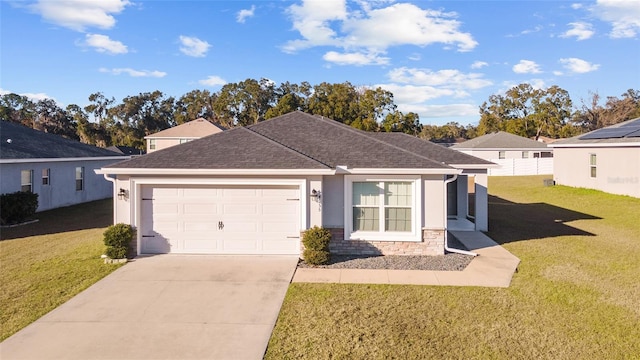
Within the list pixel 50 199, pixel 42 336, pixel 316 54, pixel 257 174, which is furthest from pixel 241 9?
pixel 316 54

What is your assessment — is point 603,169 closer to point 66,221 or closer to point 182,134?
point 66,221

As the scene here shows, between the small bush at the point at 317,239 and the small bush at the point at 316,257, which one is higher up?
the small bush at the point at 317,239

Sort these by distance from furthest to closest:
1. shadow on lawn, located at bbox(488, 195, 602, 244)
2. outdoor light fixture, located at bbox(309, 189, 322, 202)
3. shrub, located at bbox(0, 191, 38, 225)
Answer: shrub, located at bbox(0, 191, 38, 225), shadow on lawn, located at bbox(488, 195, 602, 244), outdoor light fixture, located at bbox(309, 189, 322, 202)

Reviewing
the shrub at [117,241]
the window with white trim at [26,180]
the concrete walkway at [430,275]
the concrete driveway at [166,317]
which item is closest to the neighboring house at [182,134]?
the window with white trim at [26,180]

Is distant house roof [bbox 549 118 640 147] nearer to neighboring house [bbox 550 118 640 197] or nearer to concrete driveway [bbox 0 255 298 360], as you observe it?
neighboring house [bbox 550 118 640 197]

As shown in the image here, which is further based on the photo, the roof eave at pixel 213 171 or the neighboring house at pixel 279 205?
the neighboring house at pixel 279 205

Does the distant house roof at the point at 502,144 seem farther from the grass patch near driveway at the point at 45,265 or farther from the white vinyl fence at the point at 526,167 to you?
the grass patch near driveway at the point at 45,265

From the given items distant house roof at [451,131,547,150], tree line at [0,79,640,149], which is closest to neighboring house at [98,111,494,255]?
distant house roof at [451,131,547,150]
